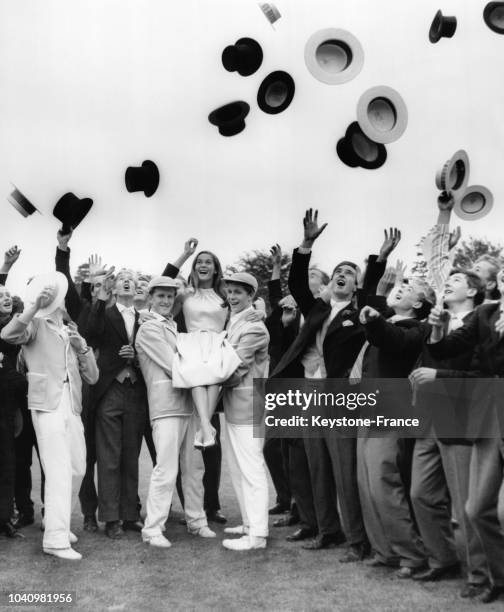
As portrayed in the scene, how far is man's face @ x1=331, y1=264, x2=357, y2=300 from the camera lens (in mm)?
6875

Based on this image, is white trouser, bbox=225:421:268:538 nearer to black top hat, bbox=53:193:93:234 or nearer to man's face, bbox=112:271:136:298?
man's face, bbox=112:271:136:298

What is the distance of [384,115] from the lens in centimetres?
729

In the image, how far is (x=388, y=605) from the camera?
17.0 ft

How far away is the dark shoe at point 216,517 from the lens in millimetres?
7844

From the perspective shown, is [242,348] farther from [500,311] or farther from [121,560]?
[500,311]

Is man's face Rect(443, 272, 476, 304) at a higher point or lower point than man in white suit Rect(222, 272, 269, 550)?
higher

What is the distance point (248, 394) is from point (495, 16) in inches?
163

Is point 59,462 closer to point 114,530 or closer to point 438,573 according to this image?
point 114,530

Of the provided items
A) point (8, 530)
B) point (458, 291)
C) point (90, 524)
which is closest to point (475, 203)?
point (458, 291)

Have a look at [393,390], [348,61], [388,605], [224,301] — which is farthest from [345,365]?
[348,61]

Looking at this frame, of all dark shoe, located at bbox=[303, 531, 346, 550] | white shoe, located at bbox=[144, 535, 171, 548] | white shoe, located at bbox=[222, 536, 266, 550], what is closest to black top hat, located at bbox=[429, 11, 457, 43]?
dark shoe, located at bbox=[303, 531, 346, 550]

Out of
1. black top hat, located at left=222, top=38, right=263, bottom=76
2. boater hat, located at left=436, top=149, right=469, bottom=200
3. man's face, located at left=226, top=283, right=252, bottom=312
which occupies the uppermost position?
black top hat, located at left=222, top=38, right=263, bottom=76

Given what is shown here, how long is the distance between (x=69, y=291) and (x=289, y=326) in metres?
2.18

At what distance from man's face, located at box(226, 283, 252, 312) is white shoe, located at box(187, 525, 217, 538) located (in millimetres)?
1972
